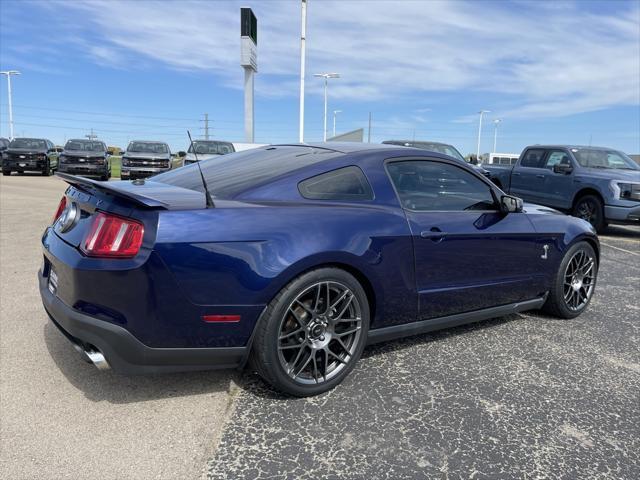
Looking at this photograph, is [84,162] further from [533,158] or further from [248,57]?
[533,158]

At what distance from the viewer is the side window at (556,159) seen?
10703mm

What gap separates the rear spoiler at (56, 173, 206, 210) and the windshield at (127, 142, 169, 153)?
673 inches

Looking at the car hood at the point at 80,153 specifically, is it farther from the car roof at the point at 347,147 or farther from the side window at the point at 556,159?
the car roof at the point at 347,147

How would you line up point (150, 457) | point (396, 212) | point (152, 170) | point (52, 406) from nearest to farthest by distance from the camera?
point (150, 457)
point (52, 406)
point (396, 212)
point (152, 170)

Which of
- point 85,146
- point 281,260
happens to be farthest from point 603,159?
point 85,146

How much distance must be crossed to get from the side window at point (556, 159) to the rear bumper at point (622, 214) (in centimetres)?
147

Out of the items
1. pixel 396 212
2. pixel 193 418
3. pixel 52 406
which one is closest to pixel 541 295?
pixel 396 212

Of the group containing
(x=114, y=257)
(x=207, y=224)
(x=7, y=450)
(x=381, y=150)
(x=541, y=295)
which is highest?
(x=381, y=150)

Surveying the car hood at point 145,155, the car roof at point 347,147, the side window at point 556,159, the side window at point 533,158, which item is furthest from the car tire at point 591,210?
the car hood at point 145,155

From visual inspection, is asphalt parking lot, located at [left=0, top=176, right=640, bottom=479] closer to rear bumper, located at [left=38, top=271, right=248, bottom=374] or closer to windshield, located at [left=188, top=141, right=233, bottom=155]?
rear bumper, located at [left=38, top=271, right=248, bottom=374]

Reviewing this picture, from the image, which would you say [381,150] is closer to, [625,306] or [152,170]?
[625,306]

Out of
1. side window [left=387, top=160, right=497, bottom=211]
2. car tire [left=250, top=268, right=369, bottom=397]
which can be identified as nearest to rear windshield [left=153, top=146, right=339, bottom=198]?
side window [left=387, top=160, right=497, bottom=211]

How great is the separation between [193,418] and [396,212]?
66.1 inches

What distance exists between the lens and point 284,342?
9.01 ft
